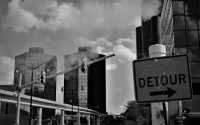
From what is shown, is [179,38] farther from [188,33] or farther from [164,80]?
[164,80]

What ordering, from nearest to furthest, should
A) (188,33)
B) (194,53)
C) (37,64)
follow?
(194,53), (188,33), (37,64)

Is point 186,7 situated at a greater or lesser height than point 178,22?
greater

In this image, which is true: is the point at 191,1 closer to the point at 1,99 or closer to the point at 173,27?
the point at 173,27

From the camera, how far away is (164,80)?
3.36 metres

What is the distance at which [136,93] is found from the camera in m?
3.48

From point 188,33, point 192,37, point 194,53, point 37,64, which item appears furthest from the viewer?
point 37,64

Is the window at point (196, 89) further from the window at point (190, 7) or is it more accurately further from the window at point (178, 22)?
the window at point (190, 7)

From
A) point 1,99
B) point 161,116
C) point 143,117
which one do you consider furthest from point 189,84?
point 143,117

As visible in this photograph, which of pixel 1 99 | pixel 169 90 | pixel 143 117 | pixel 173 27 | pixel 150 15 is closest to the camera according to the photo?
pixel 169 90

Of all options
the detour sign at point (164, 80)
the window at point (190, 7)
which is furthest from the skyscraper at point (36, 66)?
the detour sign at point (164, 80)

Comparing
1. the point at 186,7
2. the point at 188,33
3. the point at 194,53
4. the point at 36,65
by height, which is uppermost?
the point at 36,65

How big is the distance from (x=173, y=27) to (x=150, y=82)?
39.6 meters

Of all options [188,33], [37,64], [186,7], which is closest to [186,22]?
[188,33]

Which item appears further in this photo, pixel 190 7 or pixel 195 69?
pixel 190 7
